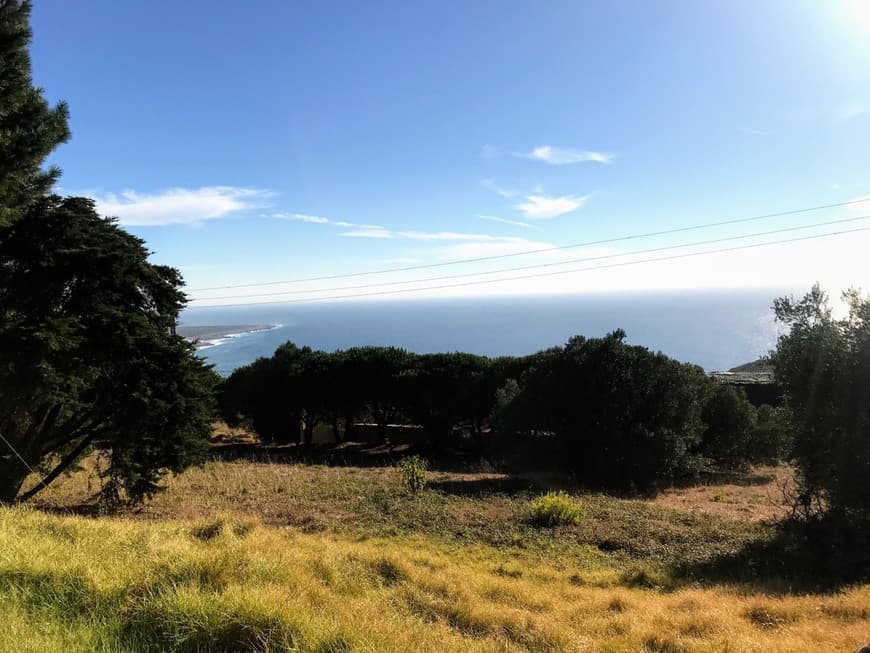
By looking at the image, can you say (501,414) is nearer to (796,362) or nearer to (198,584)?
(796,362)

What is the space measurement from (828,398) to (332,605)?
12.3 m

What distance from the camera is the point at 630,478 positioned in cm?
2089

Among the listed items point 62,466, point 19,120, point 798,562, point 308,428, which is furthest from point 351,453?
point 19,120

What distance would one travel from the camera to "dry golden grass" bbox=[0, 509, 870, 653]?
3.72 metres

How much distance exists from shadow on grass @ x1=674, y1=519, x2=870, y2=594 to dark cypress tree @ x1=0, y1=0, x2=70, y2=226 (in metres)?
12.6

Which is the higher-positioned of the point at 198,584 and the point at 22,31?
the point at 22,31

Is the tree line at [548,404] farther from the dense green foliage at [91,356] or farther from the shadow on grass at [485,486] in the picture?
the dense green foliage at [91,356]

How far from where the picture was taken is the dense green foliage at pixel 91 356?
1221 cm

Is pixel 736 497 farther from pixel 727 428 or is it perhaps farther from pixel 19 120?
pixel 19 120

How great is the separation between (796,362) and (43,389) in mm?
17456

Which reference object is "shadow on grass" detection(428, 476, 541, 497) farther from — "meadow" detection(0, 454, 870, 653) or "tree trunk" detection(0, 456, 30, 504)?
"tree trunk" detection(0, 456, 30, 504)

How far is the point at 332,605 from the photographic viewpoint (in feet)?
15.1

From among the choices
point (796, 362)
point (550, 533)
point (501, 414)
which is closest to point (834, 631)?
point (550, 533)

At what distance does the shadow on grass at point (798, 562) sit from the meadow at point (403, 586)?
0.16m
